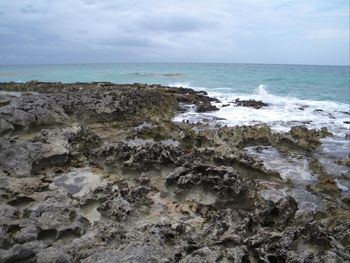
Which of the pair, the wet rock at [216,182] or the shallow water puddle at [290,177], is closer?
the wet rock at [216,182]

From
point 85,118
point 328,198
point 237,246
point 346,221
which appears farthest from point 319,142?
point 237,246

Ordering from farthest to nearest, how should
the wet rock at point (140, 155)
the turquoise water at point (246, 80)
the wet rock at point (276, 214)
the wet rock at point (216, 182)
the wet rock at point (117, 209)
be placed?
1. the turquoise water at point (246, 80)
2. the wet rock at point (140, 155)
3. the wet rock at point (216, 182)
4. the wet rock at point (276, 214)
5. the wet rock at point (117, 209)

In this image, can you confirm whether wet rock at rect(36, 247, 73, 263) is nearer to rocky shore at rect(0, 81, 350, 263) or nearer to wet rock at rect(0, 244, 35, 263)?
rocky shore at rect(0, 81, 350, 263)

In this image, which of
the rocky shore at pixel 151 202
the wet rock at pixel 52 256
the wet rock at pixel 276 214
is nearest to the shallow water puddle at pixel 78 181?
the rocky shore at pixel 151 202

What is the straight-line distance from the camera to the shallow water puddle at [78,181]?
7.49 metres

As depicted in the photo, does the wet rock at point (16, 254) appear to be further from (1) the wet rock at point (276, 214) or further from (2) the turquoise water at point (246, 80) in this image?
(2) the turquoise water at point (246, 80)

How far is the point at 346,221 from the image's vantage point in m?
6.93

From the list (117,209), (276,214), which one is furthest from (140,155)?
(276,214)

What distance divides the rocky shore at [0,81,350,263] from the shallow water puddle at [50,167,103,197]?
0.10ft

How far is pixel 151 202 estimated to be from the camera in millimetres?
6828

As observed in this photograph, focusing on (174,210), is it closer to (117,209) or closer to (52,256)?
(117,209)

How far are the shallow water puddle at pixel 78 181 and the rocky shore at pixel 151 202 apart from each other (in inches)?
1.2

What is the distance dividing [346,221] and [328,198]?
68.1 inches

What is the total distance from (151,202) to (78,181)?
78.8 inches
